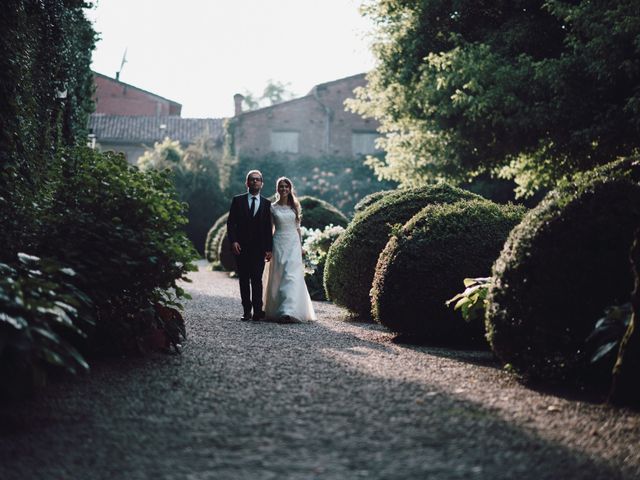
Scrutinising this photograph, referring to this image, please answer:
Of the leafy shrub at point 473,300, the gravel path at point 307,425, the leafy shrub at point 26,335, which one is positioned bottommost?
the gravel path at point 307,425

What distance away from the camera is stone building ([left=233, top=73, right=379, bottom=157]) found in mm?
38969

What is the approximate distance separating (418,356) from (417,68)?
12828 millimetres

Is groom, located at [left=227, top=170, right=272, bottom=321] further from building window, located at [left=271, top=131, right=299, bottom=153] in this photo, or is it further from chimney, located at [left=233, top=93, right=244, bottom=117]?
chimney, located at [left=233, top=93, right=244, bottom=117]

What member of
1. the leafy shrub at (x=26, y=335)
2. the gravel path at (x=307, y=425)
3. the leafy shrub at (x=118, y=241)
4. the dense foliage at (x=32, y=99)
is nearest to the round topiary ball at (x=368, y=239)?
the gravel path at (x=307, y=425)

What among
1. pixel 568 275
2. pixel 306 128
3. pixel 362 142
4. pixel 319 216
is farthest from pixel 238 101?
pixel 568 275

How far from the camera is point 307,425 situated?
13.0 ft

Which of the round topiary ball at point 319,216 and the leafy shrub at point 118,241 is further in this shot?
the round topiary ball at point 319,216

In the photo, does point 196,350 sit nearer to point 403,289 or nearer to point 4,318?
point 403,289

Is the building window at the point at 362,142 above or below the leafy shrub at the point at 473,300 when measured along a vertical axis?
above

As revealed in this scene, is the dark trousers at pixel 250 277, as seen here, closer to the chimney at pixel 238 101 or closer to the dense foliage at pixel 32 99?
the dense foliage at pixel 32 99

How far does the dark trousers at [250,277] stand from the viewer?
9.51 meters

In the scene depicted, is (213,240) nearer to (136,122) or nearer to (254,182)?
(254,182)

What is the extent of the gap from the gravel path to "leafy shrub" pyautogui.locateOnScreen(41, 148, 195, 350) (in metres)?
0.41

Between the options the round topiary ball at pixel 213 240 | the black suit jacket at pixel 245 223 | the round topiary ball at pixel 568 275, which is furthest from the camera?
the round topiary ball at pixel 213 240
